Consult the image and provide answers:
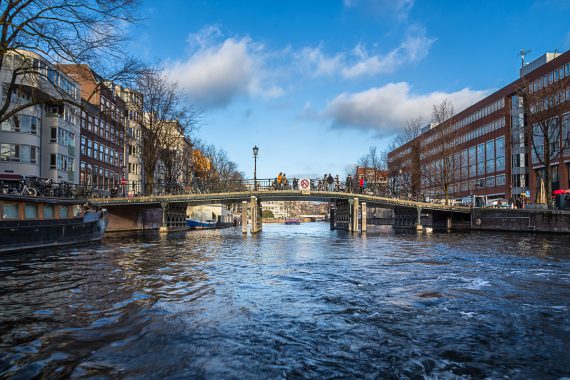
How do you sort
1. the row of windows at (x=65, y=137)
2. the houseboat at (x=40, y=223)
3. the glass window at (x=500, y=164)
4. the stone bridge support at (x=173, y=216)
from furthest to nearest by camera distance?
the glass window at (x=500, y=164) < the row of windows at (x=65, y=137) < the stone bridge support at (x=173, y=216) < the houseboat at (x=40, y=223)

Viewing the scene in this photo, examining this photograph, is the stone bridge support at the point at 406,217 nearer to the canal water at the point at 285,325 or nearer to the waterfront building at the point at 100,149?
the waterfront building at the point at 100,149

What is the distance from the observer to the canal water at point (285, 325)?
538 cm

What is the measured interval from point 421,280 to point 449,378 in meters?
7.41

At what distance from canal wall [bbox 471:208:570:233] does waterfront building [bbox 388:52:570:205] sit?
4.36m

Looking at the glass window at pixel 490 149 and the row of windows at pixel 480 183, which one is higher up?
the glass window at pixel 490 149

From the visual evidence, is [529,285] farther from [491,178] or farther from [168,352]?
[491,178]

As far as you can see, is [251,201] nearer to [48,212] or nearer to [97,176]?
[48,212]

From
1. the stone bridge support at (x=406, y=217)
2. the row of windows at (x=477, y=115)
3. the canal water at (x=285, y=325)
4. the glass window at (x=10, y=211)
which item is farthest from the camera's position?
the row of windows at (x=477, y=115)

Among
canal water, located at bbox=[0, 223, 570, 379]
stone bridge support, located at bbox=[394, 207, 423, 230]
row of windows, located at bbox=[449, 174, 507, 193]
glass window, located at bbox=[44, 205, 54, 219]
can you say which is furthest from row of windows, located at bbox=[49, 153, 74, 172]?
row of windows, located at bbox=[449, 174, 507, 193]

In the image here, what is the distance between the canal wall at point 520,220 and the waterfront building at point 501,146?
4.36 m

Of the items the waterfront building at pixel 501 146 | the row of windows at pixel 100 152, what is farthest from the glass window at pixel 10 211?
the waterfront building at pixel 501 146

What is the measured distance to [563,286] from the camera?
435 inches

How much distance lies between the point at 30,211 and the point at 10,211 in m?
1.66

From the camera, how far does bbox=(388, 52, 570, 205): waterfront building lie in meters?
52.8
